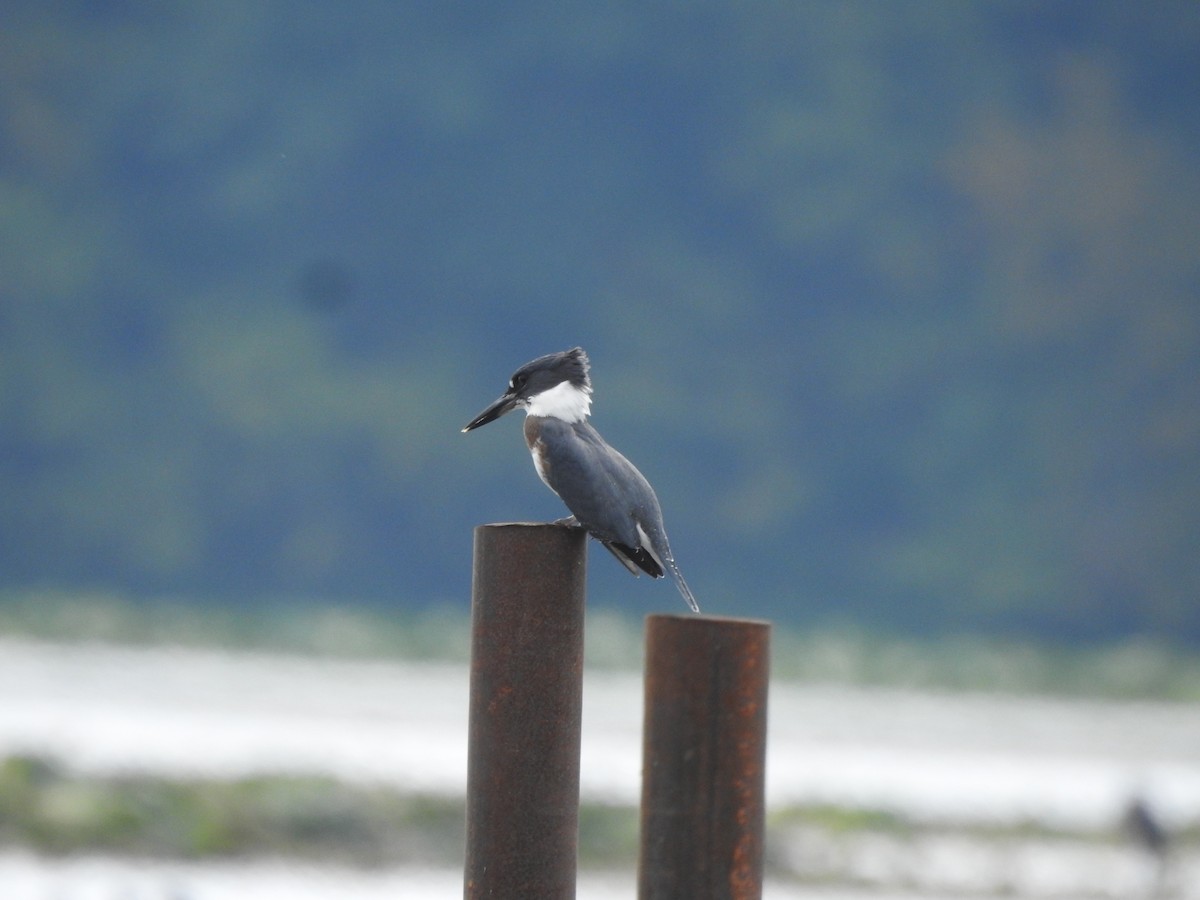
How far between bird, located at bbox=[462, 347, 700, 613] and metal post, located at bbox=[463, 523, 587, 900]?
0.54 metres

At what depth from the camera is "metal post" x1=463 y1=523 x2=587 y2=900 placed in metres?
2.25

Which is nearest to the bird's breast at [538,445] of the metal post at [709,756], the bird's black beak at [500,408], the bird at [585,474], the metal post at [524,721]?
the bird at [585,474]

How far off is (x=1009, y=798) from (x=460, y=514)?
511cm

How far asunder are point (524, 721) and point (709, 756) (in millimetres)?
389

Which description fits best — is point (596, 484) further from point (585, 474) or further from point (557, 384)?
point (557, 384)

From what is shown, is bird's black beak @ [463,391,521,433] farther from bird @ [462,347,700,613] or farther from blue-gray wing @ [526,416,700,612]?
blue-gray wing @ [526,416,700,612]

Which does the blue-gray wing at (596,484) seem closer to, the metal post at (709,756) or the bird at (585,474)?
the bird at (585,474)

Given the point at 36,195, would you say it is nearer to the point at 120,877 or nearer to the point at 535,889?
the point at 120,877

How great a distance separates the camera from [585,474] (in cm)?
296

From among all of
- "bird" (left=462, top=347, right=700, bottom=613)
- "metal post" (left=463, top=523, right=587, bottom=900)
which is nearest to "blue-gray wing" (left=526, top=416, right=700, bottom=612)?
"bird" (left=462, top=347, right=700, bottom=613)

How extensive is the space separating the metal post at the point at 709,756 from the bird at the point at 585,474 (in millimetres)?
878

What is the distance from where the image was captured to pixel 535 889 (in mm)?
2260

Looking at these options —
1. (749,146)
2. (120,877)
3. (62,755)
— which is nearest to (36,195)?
(749,146)

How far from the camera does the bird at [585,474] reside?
115 inches
